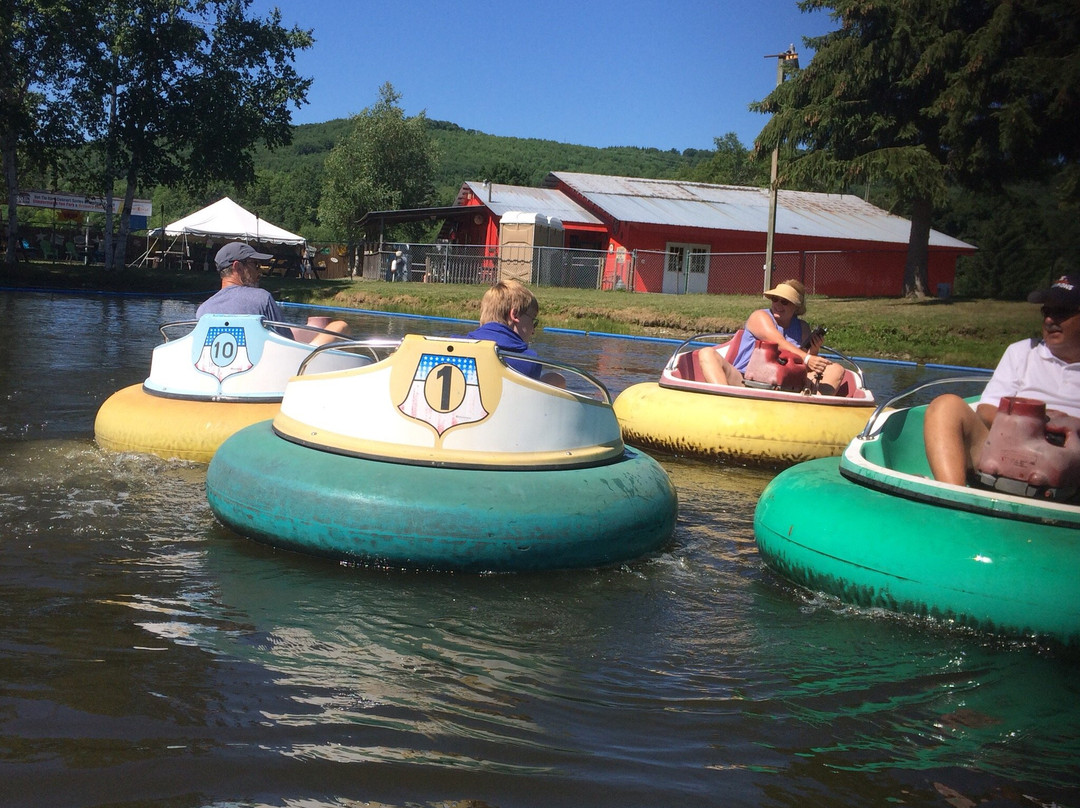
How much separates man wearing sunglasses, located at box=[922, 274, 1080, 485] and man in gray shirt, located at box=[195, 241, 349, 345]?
3.84m

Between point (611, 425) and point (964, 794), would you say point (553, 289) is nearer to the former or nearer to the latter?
point (611, 425)

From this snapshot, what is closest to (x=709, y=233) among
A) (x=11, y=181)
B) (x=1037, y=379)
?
(x=11, y=181)

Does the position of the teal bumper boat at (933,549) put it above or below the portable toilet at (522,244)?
below

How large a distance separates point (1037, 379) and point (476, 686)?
115 inches

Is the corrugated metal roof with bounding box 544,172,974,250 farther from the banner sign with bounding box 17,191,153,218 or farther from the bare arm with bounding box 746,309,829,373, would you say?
the bare arm with bounding box 746,309,829,373

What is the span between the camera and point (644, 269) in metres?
32.2

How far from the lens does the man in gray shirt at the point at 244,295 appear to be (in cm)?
709

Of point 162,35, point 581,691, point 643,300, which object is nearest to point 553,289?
point 643,300

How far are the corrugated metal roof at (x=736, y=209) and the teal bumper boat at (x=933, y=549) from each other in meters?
29.7

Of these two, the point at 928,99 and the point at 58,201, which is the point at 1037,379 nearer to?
the point at 928,99

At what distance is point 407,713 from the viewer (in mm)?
3162

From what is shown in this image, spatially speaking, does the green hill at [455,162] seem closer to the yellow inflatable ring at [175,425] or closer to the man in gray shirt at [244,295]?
the man in gray shirt at [244,295]

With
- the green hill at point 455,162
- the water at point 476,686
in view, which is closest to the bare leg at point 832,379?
the water at point 476,686

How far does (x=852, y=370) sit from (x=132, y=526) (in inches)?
225
